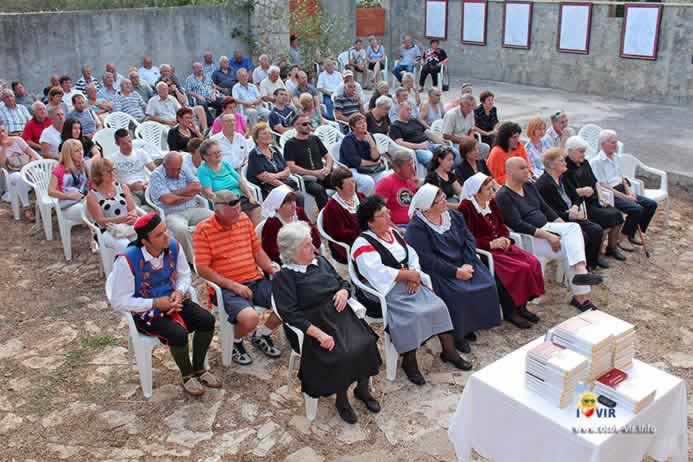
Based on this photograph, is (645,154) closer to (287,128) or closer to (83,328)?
(287,128)

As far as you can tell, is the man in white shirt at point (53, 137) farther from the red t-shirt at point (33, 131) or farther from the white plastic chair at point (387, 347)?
the white plastic chair at point (387, 347)

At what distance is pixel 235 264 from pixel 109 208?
63.0 inches

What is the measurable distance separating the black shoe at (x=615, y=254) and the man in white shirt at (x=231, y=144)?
143 inches

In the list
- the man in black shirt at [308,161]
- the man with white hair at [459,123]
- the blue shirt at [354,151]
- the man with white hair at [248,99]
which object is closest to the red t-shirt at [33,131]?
the man in black shirt at [308,161]

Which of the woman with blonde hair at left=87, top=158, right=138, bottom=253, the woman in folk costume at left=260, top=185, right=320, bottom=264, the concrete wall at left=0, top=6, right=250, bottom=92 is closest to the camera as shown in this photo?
the woman in folk costume at left=260, top=185, right=320, bottom=264

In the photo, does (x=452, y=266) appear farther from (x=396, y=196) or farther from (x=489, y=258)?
(x=396, y=196)

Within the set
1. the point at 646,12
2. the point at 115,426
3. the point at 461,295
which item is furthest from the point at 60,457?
the point at 646,12

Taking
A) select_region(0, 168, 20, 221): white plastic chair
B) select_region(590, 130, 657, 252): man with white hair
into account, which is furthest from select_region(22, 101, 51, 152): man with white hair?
select_region(590, 130, 657, 252): man with white hair

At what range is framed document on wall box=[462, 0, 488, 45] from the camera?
1514 centimetres

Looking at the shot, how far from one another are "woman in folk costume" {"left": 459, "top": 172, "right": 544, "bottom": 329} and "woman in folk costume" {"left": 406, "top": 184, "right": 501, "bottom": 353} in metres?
0.25

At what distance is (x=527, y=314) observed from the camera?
513 cm

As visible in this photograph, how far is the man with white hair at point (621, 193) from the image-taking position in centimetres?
637

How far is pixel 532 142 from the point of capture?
22.9 ft

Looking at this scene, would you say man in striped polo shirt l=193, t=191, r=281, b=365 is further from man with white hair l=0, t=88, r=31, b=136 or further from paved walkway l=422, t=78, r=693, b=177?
paved walkway l=422, t=78, r=693, b=177
